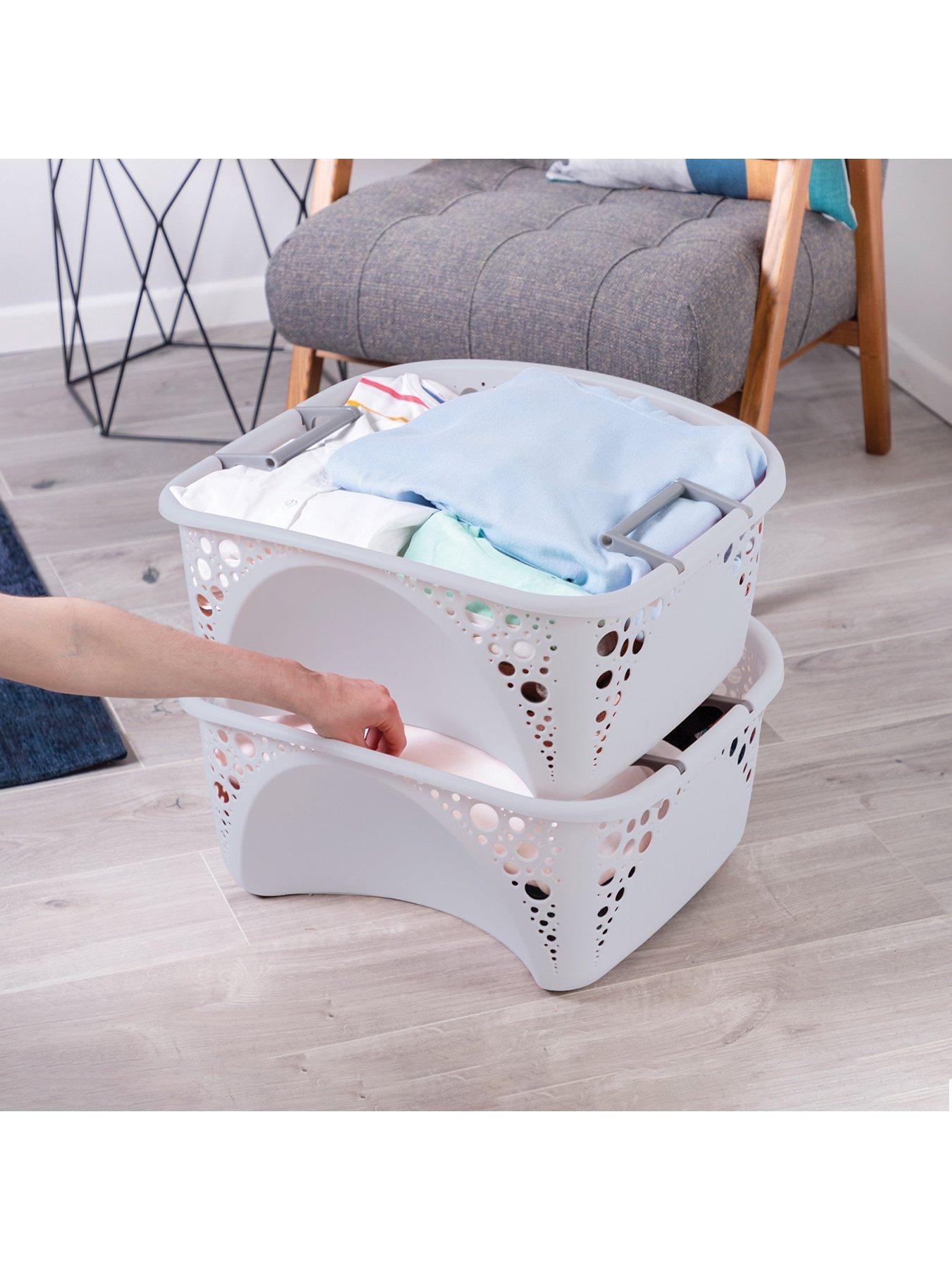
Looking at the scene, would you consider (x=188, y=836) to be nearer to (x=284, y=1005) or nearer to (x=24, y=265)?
(x=284, y=1005)

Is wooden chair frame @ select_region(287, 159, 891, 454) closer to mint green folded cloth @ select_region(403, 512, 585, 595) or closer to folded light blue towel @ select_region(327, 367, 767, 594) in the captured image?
folded light blue towel @ select_region(327, 367, 767, 594)

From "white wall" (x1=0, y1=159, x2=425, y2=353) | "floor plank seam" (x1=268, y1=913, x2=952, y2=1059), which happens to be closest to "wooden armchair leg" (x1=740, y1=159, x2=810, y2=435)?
"floor plank seam" (x1=268, y1=913, x2=952, y2=1059)

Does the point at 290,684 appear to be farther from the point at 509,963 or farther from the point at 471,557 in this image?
the point at 509,963

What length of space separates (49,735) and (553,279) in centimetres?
83

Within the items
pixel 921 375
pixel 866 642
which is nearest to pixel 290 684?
pixel 866 642

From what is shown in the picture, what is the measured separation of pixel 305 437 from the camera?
117cm

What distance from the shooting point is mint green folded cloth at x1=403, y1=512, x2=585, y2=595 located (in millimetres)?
954

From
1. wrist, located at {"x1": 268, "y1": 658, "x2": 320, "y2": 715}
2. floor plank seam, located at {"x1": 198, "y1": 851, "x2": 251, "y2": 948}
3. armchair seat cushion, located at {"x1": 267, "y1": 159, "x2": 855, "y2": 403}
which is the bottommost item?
floor plank seam, located at {"x1": 198, "y1": 851, "x2": 251, "y2": 948}

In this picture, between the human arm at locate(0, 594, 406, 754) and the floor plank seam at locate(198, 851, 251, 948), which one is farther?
the floor plank seam at locate(198, 851, 251, 948)

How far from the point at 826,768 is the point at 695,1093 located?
0.48m
